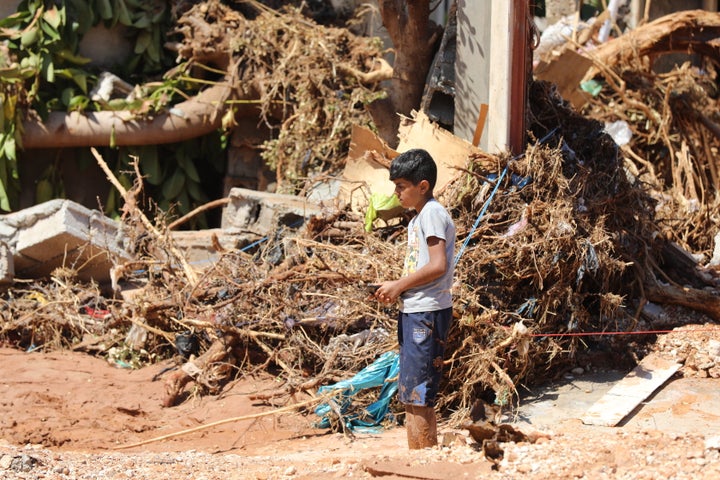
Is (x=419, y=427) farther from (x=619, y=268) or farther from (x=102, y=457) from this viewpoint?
(x=619, y=268)

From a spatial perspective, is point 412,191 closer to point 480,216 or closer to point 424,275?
point 424,275

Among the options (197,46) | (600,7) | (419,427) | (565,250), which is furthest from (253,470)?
(600,7)

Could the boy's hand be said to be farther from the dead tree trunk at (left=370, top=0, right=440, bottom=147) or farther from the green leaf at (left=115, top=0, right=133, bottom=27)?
the green leaf at (left=115, top=0, right=133, bottom=27)

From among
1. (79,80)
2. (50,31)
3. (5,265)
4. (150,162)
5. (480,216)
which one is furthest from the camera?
(150,162)

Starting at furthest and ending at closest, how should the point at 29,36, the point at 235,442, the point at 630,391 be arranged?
the point at 29,36, the point at 630,391, the point at 235,442

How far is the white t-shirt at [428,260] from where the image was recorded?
407 centimetres

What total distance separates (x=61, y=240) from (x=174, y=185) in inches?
88.7

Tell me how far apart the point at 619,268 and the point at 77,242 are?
4.44 m

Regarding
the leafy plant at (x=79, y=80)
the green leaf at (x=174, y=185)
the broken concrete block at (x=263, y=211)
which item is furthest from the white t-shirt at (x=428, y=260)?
the green leaf at (x=174, y=185)

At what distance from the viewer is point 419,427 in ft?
14.1

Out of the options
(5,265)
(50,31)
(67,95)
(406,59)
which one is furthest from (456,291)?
(50,31)

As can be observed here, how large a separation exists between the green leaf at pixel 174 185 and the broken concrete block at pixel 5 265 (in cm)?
234

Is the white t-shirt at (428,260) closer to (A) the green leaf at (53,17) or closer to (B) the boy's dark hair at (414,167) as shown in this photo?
(B) the boy's dark hair at (414,167)

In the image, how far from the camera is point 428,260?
4.11 metres
